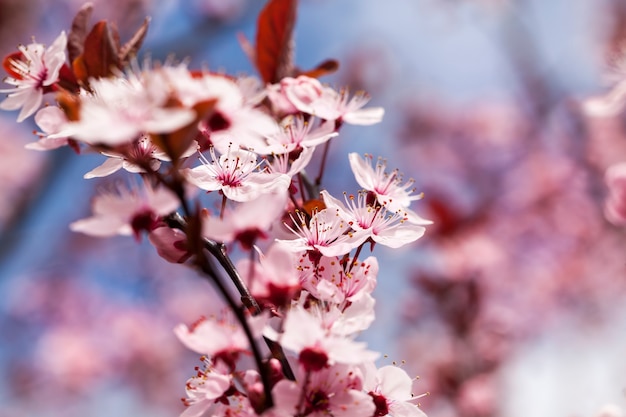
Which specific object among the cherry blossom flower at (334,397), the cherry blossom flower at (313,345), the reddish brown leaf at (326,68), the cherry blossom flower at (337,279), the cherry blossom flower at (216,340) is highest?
the reddish brown leaf at (326,68)

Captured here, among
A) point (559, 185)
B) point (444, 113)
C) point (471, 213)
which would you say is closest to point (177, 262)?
point (471, 213)

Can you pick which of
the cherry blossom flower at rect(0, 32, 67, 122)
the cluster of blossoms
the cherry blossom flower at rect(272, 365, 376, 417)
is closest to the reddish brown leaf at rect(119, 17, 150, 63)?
the cluster of blossoms

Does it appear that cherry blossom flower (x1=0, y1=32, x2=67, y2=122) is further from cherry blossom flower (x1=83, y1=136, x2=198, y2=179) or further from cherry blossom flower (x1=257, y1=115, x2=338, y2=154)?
cherry blossom flower (x1=257, y1=115, x2=338, y2=154)

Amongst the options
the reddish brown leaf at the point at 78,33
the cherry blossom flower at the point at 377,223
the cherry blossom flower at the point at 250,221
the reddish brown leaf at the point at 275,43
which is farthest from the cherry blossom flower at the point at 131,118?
the reddish brown leaf at the point at 275,43

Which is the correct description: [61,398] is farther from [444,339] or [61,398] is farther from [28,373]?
[444,339]

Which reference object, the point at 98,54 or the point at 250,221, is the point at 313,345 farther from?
the point at 98,54

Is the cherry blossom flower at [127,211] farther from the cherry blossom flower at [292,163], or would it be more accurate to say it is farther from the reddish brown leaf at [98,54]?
the reddish brown leaf at [98,54]
